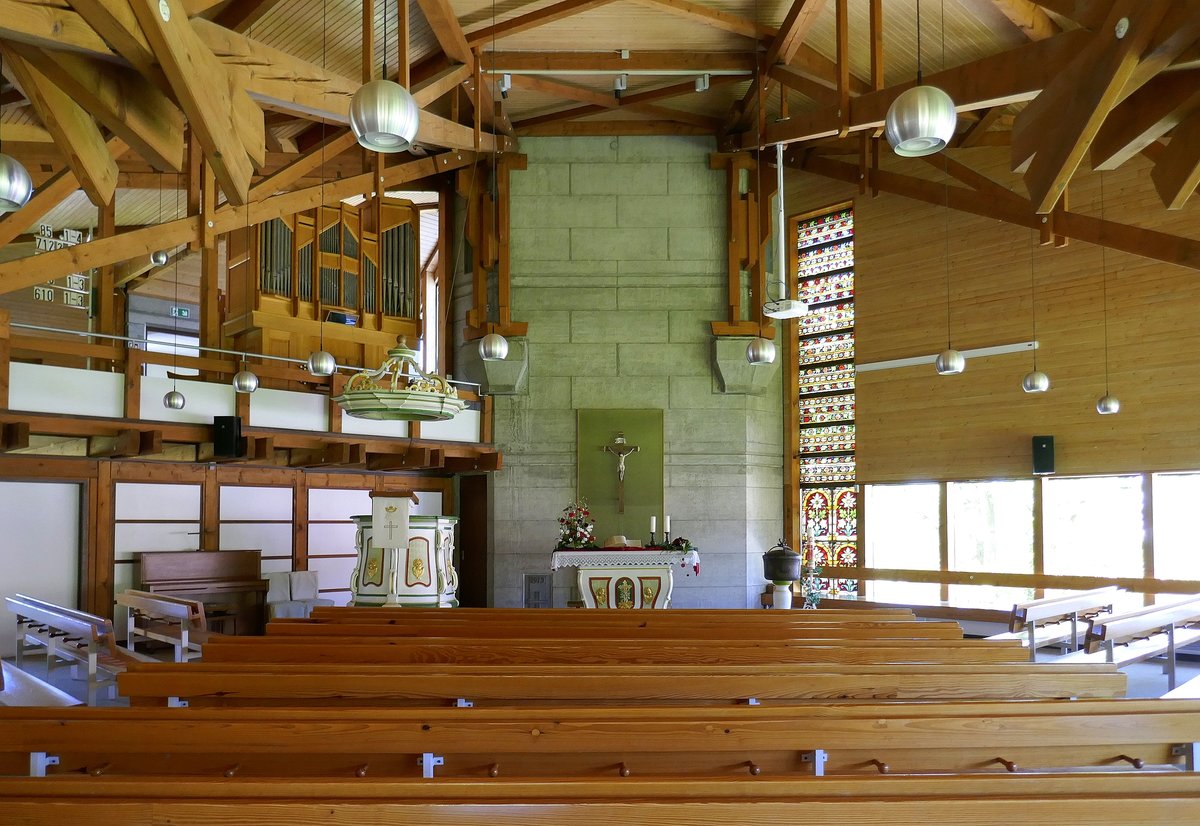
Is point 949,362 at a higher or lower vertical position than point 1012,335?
lower

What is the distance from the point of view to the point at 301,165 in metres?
11.4

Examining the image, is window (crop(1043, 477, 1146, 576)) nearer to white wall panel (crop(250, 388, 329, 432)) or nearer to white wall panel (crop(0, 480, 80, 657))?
white wall panel (crop(250, 388, 329, 432))

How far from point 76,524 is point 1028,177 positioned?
10.1 m

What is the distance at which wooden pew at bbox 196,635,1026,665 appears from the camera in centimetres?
420

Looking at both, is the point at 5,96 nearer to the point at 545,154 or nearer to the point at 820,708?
the point at 545,154

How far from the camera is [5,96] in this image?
27.1ft

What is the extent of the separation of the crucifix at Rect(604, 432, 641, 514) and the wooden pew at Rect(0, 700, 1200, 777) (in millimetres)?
10063

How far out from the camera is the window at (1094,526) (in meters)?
11.0

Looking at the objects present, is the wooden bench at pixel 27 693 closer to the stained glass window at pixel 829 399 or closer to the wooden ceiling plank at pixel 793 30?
the wooden ceiling plank at pixel 793 30

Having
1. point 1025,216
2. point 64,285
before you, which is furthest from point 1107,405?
point 64,285

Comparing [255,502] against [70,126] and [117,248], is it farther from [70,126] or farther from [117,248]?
[70,126]

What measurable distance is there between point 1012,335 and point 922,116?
789 centimetres

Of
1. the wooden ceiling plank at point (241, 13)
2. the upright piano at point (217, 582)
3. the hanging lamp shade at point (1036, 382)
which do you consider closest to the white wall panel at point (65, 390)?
the upright piano at point (217, 582)

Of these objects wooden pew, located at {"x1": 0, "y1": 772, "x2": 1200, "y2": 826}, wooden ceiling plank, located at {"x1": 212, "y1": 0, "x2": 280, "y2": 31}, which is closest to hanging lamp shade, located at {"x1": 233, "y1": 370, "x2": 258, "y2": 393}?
wooden ceiling plank, located at {"x1": 212, "y1": 0, "x2": 280, "y2": 31}
